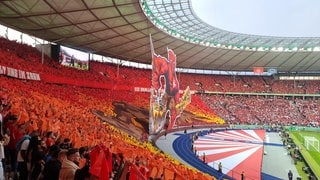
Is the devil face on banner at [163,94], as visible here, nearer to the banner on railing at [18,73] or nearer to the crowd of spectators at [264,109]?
the banner on railing at [18,73]

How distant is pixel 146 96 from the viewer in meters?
50.0

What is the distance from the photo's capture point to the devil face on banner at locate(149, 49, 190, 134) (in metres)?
23.1

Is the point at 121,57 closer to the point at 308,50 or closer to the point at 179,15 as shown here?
the point at 179,15

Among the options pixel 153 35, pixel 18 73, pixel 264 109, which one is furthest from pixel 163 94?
pixel 264 109

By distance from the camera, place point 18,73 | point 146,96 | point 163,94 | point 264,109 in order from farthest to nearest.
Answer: point 264,109 < point 146,96 < point 18,73 < point 163,94

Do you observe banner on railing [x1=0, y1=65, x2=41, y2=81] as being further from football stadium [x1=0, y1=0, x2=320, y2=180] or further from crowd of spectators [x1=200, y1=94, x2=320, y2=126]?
crowd of spectators [x1=200, y1=94, x2=320, y2=126]

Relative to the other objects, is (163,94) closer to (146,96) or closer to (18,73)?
(18,73)

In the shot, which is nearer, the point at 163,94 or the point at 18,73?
the point at 163,94

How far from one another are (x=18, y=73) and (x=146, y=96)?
84.8ft

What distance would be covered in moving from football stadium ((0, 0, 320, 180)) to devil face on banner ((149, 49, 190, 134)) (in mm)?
85

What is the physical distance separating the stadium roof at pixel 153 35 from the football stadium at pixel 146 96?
0.55 ft

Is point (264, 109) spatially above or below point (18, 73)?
below

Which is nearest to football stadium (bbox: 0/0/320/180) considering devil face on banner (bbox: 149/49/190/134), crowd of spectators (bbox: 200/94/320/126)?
devil face on banner (bbox: 149/49/190/134)

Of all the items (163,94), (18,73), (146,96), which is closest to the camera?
(163,94)
